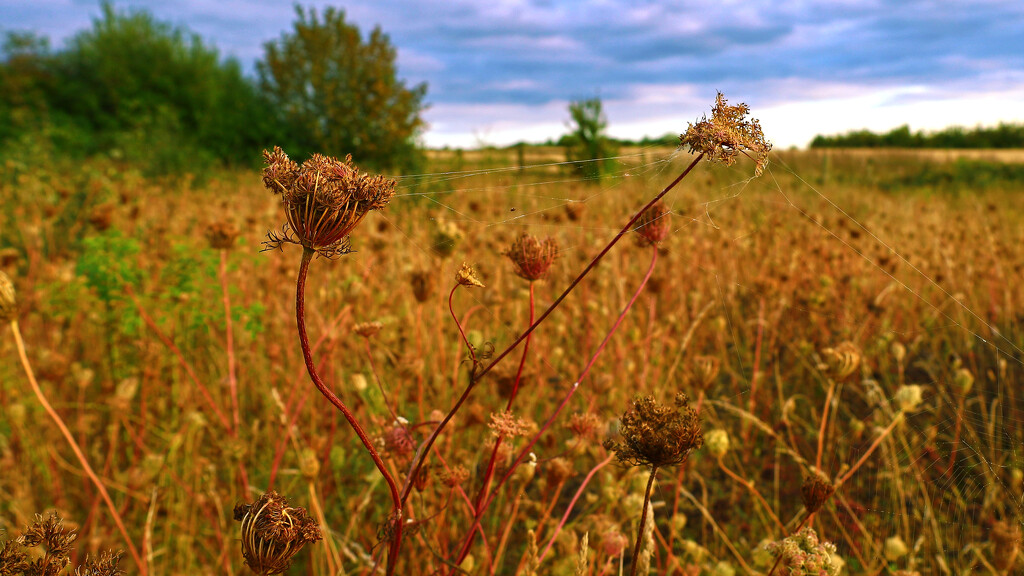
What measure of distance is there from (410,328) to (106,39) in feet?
93.6

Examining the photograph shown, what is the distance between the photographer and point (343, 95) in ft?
59.5

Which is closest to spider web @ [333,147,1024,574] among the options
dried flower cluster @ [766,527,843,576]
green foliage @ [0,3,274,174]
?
dried flower cluster @ [766,527,843,576]

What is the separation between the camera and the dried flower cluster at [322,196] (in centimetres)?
60

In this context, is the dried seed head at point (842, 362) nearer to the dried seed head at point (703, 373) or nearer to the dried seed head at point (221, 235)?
the dried seed head at point (703, 373)

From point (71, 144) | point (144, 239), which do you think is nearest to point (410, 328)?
point (144, 239)

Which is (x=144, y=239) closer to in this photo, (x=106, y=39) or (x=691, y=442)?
(x=691, y=442)

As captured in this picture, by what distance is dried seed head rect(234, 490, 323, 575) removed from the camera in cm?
66

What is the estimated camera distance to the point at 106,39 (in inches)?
967

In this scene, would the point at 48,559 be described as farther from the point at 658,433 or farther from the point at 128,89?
the point at 128,89

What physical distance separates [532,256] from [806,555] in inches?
24.1

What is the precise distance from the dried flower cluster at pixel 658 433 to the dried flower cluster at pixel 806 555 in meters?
0.29

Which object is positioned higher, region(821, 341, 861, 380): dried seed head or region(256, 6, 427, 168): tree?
region(256, 6, 427, 168): tree

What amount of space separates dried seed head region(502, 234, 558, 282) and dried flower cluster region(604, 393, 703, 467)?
0.25 metres

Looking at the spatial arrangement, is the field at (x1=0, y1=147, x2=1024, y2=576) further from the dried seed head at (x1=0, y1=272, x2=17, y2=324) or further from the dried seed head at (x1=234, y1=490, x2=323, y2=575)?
the dried seed head at (x1=0, y1=272, x2=17, y2=324)
